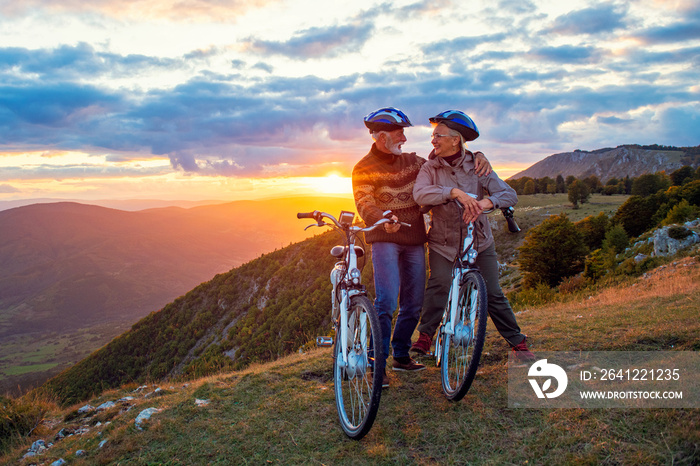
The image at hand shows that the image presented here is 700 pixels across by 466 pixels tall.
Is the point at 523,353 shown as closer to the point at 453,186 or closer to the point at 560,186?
the point at 453,186

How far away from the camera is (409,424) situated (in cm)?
363

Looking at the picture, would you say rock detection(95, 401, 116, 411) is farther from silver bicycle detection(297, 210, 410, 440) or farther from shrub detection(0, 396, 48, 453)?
silver bicycle detection(297, 210, 410, 440)

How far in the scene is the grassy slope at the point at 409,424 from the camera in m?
2.89

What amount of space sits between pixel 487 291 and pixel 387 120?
2.08m

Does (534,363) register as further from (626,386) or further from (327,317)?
(327,317)

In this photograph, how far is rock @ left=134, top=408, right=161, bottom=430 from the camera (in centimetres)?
429

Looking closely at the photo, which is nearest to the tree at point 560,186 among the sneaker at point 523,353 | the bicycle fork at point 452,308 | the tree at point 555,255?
the tree at point 555,255

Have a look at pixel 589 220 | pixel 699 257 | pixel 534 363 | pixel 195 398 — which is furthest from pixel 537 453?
pixel 589 220

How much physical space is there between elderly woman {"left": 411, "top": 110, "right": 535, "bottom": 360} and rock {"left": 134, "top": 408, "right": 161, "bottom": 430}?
3.27 m

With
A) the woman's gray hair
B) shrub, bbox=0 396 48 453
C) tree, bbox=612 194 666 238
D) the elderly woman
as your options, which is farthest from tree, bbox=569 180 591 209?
shrub, bbox=0 396 48 453

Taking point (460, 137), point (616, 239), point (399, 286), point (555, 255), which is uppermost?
point (460, 137)

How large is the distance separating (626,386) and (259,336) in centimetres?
2491

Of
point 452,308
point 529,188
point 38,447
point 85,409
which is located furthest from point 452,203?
point 529,188

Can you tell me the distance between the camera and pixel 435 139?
14.2 feet
